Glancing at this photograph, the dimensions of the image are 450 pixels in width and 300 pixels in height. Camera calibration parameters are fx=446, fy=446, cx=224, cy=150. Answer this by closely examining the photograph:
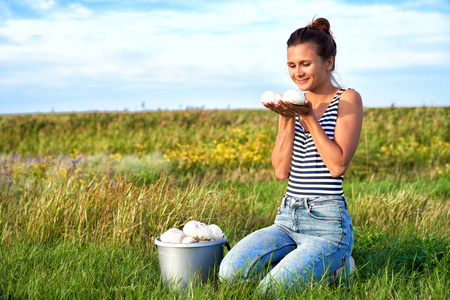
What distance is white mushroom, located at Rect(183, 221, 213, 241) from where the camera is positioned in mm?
2662

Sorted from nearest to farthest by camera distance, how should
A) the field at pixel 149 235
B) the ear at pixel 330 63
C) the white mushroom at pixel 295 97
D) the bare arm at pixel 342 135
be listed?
the white mushroom at pixel 295 97
the bare arm at pixel 342 135
the field at pixel 149 235
the ear at pixel 330 63

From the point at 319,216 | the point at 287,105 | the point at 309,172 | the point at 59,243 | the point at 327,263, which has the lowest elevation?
the point at 59,243

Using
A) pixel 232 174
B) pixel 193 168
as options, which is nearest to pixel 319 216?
pixel 232 174

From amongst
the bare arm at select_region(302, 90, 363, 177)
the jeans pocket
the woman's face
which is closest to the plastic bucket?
the jeans pocket

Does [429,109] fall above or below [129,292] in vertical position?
above

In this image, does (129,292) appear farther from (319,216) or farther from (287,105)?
(287,105)

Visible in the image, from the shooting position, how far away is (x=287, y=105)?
255 centimetres

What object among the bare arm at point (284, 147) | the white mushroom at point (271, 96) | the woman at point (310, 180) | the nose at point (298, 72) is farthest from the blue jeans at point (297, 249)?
the nose at point (298, 72)

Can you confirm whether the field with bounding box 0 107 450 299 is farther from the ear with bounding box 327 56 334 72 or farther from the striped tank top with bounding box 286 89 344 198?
the ear with bounding box 327 56 334 72

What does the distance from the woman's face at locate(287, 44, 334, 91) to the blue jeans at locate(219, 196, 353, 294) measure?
728 millimetres

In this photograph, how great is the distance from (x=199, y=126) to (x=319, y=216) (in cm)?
1168

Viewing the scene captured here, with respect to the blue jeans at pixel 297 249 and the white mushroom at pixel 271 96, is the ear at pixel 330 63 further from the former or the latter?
the blue jeans at pixel 297 249

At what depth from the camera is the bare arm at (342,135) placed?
259cm

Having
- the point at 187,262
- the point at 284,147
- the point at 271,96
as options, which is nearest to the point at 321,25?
the point at 271,96
